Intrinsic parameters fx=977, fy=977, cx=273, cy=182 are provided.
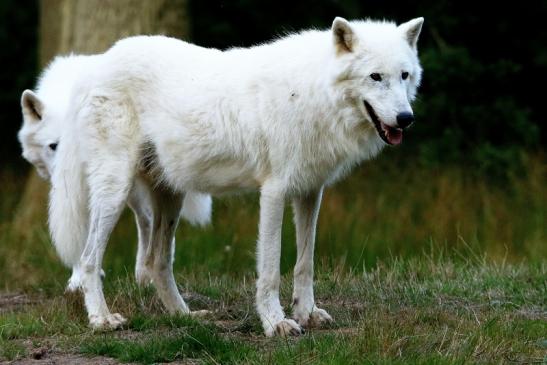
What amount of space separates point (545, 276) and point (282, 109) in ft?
7.55

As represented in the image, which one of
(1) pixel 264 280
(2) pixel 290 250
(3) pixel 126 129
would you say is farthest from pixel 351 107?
(2) pixel 290 250

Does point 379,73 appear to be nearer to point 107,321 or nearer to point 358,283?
point 358,283

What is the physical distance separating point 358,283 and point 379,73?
1832 millimetres

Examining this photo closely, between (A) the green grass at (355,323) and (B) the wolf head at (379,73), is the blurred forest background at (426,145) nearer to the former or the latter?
(A) the green grass at (355,323)

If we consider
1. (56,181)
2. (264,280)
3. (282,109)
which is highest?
(282,109)

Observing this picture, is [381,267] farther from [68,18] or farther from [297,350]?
[68,18]

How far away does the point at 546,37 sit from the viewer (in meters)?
13.9

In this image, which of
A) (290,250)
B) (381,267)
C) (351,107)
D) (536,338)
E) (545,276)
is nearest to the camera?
(536,338)

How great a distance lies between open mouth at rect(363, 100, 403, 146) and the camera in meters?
5.18

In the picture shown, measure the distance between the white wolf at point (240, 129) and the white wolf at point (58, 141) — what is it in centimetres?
34

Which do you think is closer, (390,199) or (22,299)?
(22,299)

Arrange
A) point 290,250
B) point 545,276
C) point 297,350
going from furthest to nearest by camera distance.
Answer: point 290,250 → point 545,276 → point 297,350

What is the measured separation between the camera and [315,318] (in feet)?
18.1

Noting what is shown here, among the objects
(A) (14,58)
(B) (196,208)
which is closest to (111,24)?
(B) (196,208)
